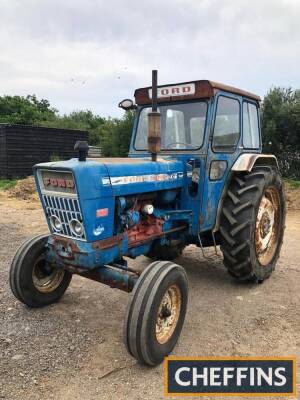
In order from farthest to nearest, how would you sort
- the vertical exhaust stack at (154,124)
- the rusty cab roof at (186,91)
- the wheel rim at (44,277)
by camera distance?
1. the rusty cab roof at (186,91)
2. the wheel rim at (44,277)
3. the vertical exhaust stack at (154,124)

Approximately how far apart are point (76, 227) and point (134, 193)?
65 cm

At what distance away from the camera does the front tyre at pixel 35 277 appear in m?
3.86

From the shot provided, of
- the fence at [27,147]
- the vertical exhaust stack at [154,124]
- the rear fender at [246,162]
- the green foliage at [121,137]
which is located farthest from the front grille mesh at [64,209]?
the green foliage at [121,137]

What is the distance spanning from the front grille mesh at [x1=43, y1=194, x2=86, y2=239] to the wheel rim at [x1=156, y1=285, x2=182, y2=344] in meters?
0.86

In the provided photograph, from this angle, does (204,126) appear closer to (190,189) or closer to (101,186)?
(190,189)

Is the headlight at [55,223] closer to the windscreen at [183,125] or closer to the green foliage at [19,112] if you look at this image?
the windscreen at [183,125]

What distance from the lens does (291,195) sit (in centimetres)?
1073

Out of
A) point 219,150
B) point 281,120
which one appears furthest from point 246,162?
point 281,120

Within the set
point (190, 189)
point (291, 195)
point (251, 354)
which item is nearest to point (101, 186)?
point (190, 189)

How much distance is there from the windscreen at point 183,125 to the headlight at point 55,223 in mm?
1570

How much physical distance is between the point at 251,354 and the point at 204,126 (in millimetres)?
2299

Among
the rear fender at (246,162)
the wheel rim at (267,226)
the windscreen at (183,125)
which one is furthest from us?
the wheel rim at (267,226)

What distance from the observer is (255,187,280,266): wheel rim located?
4832 millimetres

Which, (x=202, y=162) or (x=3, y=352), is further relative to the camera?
(x=202, y=162)
